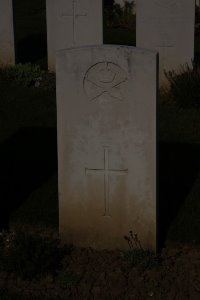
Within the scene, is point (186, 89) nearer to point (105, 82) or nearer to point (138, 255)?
point (105, 82)

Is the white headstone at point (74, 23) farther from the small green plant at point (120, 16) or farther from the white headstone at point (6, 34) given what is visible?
the small green plant at point (120, 16)

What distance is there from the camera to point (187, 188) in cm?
720

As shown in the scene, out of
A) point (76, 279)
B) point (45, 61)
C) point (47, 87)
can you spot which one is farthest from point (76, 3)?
point (76, 279)

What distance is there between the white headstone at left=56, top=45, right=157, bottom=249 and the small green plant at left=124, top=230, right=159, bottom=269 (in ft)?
0.22

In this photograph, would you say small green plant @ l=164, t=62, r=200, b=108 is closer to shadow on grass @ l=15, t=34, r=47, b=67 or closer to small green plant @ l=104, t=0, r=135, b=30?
shadow on grass @ l=15, t=34, r=47, b=67

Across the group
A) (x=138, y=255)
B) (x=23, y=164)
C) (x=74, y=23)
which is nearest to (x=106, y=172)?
(x=138, y=255)

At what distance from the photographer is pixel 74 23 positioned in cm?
1148

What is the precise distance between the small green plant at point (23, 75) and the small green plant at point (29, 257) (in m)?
5.73

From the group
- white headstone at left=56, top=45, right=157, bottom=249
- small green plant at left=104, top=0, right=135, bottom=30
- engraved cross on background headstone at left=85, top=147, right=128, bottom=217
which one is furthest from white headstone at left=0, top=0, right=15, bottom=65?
engraved cross on background headstone at left=85, top=147, right=128, bottom=217

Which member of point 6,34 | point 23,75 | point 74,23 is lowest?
point 23,75

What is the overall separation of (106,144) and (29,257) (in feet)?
3.30

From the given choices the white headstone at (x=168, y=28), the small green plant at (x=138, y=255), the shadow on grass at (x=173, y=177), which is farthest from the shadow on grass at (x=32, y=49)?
the small green plant at (x=138, y=255)

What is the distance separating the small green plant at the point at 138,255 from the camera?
5680 mm

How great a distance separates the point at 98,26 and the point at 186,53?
4.50 ft
